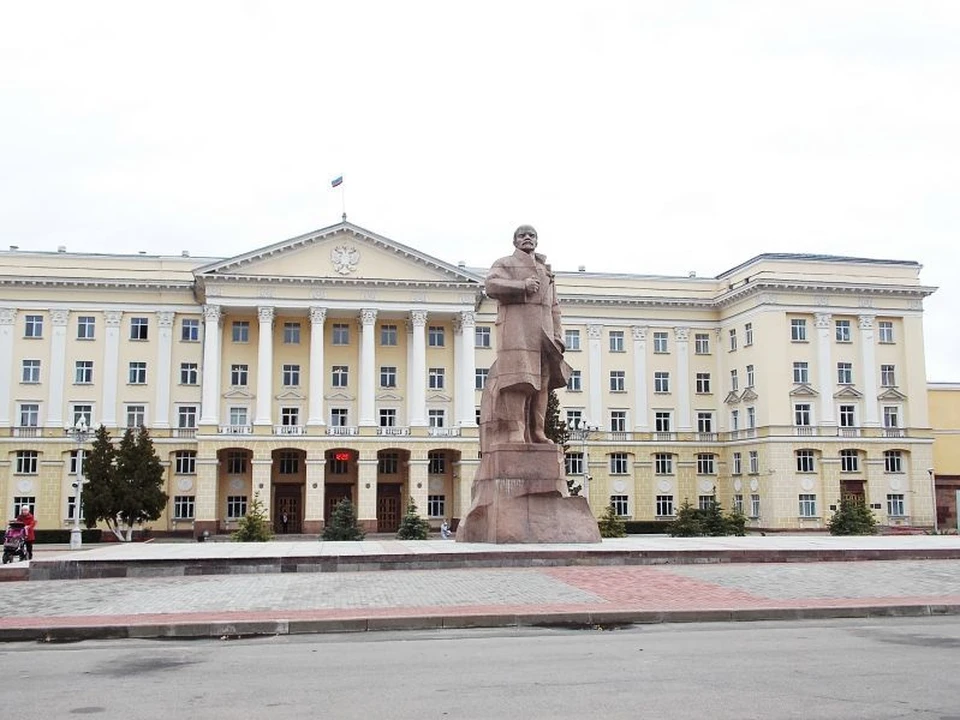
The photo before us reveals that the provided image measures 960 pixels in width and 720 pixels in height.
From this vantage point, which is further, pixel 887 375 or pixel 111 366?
pixel 887 375

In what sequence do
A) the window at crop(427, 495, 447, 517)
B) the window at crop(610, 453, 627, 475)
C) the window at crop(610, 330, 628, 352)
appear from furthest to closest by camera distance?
the window at crop(610, 330, 628, 352), the window at crop(610, 453, 627, 475), the window at crop(427, 495, 447, 517)

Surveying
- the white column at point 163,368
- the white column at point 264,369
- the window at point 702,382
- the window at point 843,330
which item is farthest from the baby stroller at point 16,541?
the window at point 843,330

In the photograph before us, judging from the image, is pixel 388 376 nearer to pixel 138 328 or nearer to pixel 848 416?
pixel 138 328

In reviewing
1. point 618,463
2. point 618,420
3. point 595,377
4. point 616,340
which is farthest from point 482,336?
point 618,463

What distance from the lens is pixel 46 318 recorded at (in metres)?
66.8

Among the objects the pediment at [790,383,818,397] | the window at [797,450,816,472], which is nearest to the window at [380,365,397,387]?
the pediment at [790,383,818,397]

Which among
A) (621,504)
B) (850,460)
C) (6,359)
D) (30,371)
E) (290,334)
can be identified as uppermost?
(290,334)

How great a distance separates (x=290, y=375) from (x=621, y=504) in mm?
24362

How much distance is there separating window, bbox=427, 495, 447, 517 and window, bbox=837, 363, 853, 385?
2773 cm

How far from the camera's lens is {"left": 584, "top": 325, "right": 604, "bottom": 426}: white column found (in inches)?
2852

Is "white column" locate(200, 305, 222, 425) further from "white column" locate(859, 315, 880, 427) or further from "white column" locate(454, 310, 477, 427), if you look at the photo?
"white column" locate(859, 315, 880, 427)

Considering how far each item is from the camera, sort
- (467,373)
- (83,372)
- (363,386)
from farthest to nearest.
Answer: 1. (467,373)
2. (83,372)
3. (363,386)

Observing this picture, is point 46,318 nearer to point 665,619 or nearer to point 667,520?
point 667,520

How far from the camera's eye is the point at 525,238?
2241cm
